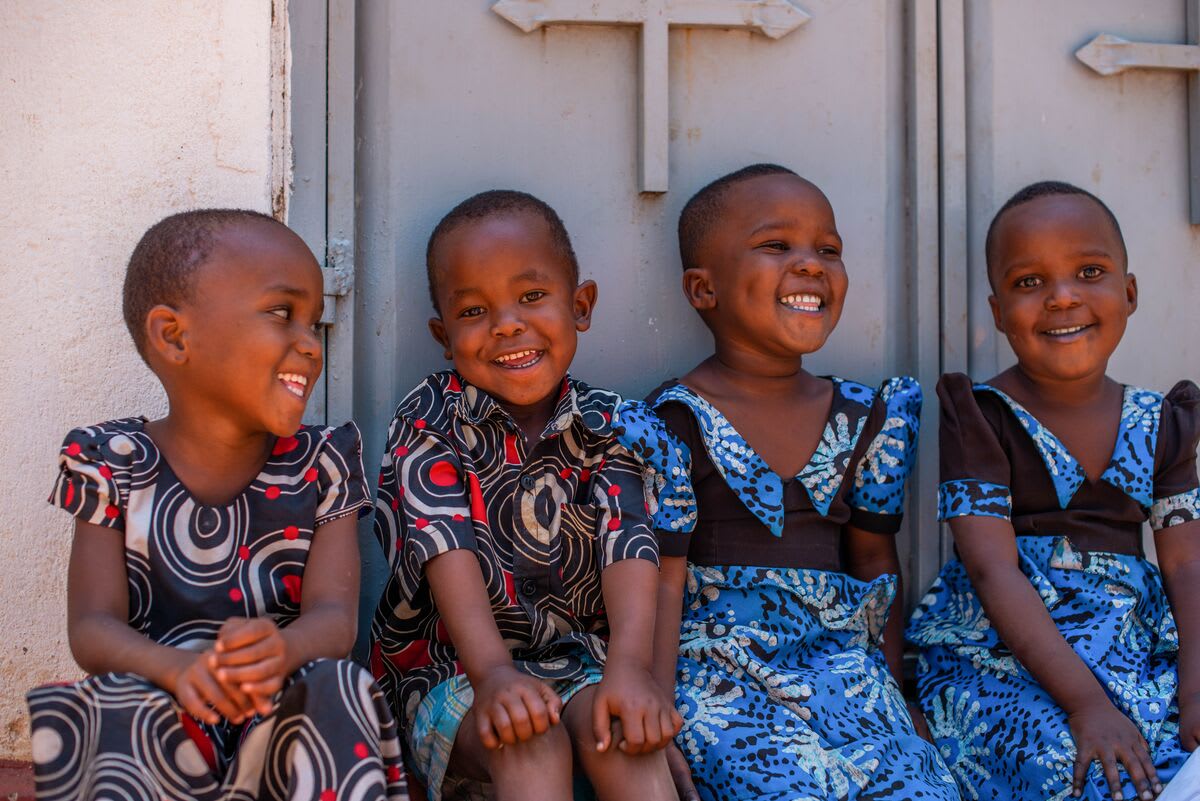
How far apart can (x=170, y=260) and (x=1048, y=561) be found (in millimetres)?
1846

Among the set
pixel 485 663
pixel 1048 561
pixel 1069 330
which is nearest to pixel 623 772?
pixel 485 663

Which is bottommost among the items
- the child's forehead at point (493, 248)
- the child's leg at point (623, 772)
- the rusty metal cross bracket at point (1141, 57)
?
the child's leg at point (623, 772)

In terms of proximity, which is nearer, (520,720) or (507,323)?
(520,720)

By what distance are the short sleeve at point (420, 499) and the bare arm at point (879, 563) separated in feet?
2.86

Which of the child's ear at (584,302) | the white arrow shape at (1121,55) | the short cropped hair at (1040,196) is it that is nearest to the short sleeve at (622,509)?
the child's ear at (584,302)

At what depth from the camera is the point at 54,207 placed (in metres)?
2.51

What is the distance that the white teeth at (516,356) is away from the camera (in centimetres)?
255

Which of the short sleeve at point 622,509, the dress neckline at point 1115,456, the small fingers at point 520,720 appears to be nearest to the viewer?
the small fingers at point 520,720

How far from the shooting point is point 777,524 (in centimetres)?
264

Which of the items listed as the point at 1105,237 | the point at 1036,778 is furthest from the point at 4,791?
the point at 1105,237

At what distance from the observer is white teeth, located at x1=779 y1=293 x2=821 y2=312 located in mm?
2785

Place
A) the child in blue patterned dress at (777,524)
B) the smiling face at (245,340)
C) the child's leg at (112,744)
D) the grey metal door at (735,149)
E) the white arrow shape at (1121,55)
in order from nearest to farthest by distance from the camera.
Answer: the child's leg at (112,744) → the smiling face at (245,340) → the child in blue patterned dress at (777,524) → the grey metal door at (735,149) → the white arrow shape at (1121,55)

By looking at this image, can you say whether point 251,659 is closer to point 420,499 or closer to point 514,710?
point 514,710

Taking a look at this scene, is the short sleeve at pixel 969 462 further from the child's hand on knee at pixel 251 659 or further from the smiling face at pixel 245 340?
the child's hand on knee at pixel 251 659
